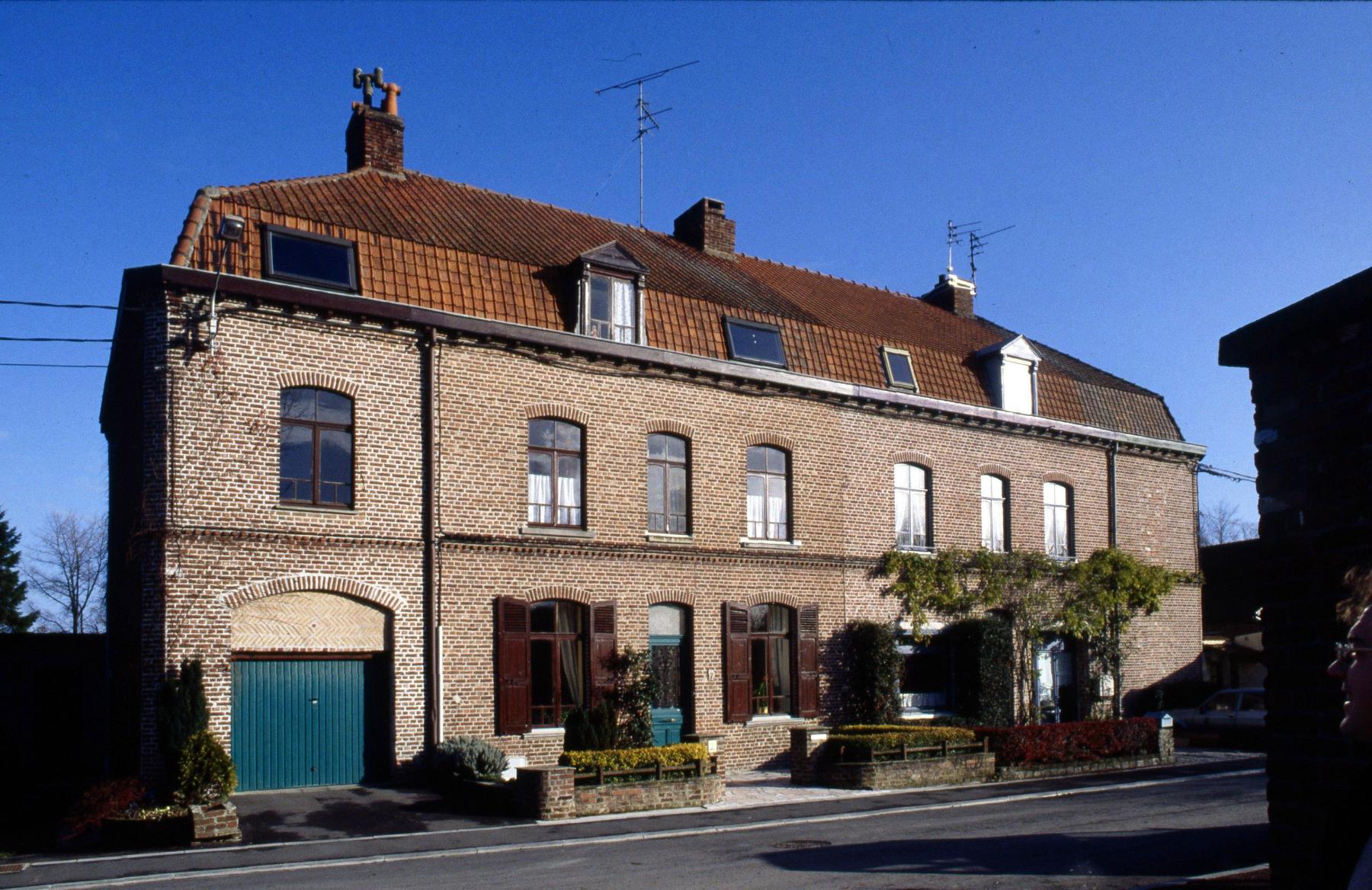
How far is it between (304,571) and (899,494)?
12.6 metres

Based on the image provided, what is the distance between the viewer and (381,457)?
1936cm

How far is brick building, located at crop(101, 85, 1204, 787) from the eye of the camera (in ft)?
59.1

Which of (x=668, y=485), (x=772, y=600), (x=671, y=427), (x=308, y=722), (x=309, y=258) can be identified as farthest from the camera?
(x=772, y=600)

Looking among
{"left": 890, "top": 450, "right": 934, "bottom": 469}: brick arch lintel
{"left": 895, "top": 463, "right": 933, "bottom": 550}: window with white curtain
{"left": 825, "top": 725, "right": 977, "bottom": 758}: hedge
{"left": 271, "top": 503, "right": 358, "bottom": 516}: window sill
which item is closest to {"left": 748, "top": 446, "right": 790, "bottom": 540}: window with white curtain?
{"left": 890, "top": 450, "right": 934, "bottom": 469}: brick arch lintel

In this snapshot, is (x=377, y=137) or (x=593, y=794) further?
(x=377, y=137)

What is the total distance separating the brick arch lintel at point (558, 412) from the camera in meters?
20.9

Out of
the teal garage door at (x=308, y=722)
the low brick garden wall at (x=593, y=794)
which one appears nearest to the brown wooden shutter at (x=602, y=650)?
the low brick garden wall at (x=593, y=794)

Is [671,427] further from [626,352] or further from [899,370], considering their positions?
[899,370]

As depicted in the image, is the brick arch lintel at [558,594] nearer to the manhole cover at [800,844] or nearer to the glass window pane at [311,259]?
the glass window pane at [311,259]

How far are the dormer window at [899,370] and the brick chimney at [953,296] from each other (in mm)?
7228

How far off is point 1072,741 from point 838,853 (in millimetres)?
10253

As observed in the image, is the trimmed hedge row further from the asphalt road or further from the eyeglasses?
the eyeglasses

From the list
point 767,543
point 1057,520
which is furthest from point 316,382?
point 1057,520

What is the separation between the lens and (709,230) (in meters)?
28.5
